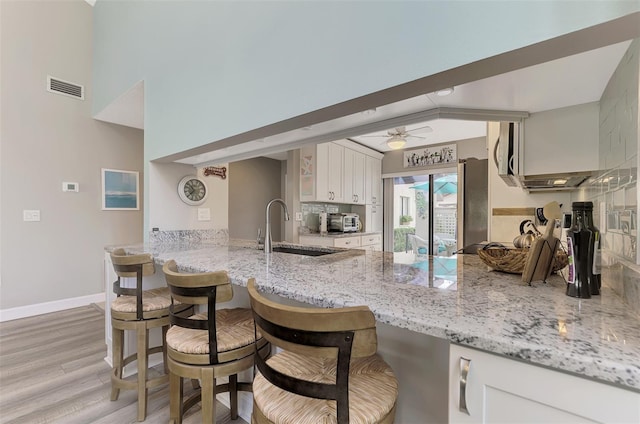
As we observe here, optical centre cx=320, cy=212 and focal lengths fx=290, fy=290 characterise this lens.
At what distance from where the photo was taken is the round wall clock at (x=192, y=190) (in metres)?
3.04

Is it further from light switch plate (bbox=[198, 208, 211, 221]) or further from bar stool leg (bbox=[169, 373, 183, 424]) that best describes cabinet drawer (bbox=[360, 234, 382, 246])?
bar stool leg (bbox=[169, 373, 183, 424])

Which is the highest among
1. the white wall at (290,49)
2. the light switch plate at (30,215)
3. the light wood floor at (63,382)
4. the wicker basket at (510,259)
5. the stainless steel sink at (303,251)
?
the white wall at (290,49)

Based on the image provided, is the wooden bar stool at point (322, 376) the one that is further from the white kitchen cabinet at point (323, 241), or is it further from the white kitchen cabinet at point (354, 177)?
the white kitchen cabinet at point (354, 177)

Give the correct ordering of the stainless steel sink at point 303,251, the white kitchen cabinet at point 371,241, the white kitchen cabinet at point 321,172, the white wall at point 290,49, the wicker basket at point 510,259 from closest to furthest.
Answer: the white wall at point 290,49 → the wicker basket at point 510,259 → the stainless steel sink at point 303,251 → the white kitchen cabinet at point 321,172 → the white kitchen cabinet at point 371,241

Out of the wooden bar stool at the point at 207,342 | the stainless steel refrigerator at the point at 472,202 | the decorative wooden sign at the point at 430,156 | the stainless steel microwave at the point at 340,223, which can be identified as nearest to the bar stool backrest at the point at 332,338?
the wooden bar stool at the point at 207,342

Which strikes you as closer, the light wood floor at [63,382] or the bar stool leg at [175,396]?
the bar stool leg at [175,396]

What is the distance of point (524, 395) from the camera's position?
2.11 ft

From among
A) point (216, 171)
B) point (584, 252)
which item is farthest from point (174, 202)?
point (584, 252)

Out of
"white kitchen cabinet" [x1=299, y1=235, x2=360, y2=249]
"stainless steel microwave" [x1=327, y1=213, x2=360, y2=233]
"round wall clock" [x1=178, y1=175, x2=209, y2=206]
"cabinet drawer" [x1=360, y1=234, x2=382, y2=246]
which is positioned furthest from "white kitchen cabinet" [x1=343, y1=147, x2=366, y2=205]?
"round wall clock" [x1=178, y1=175, x2=209, y2=206]

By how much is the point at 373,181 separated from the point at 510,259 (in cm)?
453

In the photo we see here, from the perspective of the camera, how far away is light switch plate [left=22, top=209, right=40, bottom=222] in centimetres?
351

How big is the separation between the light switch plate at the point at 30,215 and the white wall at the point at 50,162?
44mm

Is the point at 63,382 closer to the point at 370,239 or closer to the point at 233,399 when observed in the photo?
the point at 233,399

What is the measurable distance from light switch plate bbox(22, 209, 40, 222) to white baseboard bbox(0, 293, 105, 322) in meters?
1.04
